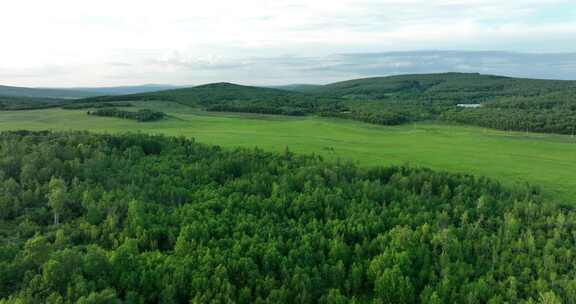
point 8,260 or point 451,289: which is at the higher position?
point 8,260

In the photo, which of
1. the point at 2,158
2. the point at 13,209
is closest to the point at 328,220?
the point at 13,209

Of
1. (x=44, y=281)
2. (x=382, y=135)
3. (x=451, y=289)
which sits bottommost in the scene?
(x=451, y=289)

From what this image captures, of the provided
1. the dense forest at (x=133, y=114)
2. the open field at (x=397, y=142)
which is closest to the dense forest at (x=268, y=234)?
the open field at (x=397, y=142)

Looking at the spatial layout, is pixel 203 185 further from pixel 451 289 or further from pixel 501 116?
pixel 501 116

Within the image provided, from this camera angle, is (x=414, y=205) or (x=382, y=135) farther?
(x=382, y=135)

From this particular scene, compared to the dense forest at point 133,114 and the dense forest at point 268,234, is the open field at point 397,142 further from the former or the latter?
the dense forest at point 268,234
